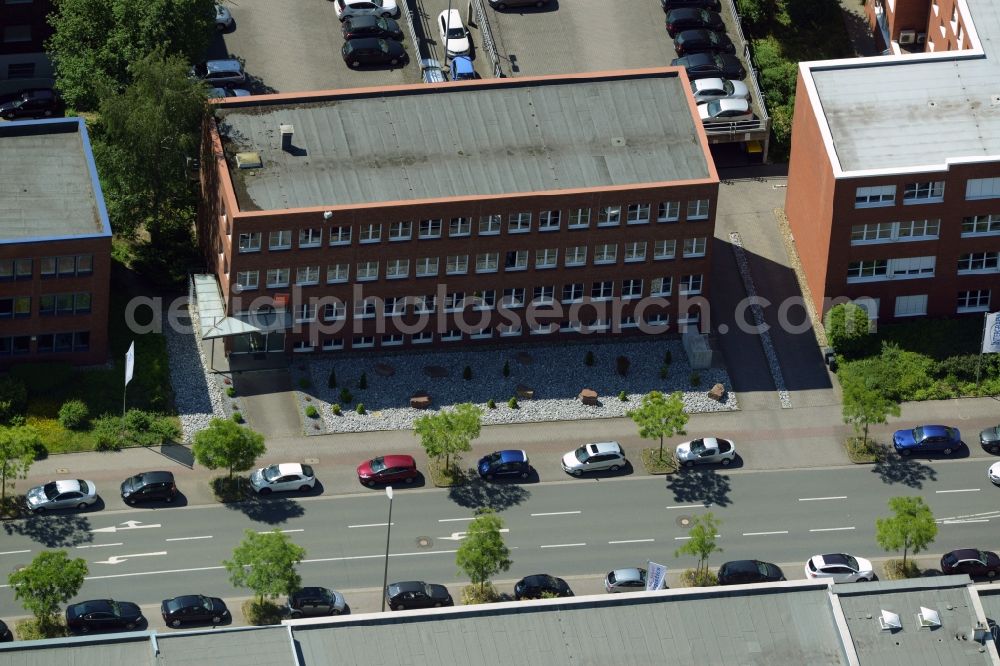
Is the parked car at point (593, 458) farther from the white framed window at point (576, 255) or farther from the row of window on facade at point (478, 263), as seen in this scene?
the row of window on facade at point (478, 263)

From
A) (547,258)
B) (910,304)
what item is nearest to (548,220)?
(547,258)

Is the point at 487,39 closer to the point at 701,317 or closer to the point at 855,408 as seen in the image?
the point at 701,317

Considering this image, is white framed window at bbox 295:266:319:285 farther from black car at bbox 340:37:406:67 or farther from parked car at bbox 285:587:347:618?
black car at bbox 340:37:406:67

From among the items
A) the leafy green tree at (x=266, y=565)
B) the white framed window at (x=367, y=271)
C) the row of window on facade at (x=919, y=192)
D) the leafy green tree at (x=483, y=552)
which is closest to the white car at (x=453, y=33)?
the white framed window at (x=367, y=271)

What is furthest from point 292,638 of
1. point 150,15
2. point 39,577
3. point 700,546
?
point 150,15

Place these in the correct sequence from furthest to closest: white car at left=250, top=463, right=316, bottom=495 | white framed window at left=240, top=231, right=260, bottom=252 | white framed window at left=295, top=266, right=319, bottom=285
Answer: white framed window at left=295, top=266, right=319, bottom=285
white framed window at left=240, top=231, right=260, bottom=252
white car at left=250, top=463, right=316, bottom=495

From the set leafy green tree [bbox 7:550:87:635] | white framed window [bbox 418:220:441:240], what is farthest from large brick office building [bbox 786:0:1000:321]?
leafy green tree [bbox 7:550:87:635]
